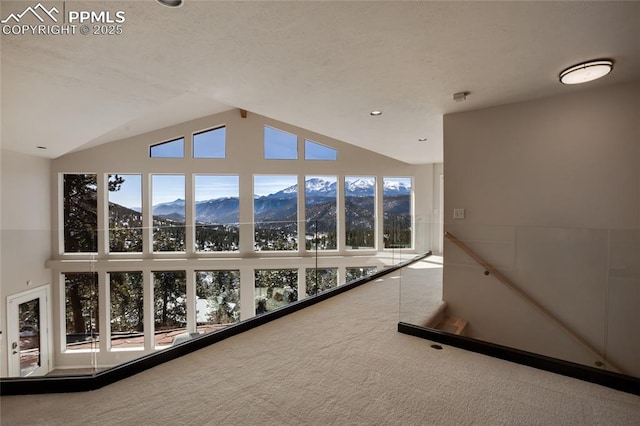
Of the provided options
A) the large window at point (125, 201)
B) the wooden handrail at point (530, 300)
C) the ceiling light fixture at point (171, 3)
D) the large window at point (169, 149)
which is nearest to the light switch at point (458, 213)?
the wooden handrail at point (530, 300)

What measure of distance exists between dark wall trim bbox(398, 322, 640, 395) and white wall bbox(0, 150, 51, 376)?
345 cm

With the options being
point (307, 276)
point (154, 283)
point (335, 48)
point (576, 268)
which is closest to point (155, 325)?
point (154, 283)

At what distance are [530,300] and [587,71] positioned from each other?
7.14ft

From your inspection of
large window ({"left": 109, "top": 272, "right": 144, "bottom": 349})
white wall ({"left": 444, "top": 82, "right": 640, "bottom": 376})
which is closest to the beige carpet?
white wall ({"left": 444, "top": 82, "right": 640, "bottom": 376})

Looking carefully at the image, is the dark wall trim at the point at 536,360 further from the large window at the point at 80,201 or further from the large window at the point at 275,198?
the large window at the point at 80,201

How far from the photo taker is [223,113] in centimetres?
721

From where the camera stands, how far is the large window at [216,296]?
4367 mm

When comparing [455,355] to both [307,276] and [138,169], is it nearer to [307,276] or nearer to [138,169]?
[307,276]

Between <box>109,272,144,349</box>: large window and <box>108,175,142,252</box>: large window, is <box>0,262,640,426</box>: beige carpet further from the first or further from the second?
<box>108,175,142,252</box>: large window

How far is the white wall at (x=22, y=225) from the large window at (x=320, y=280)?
10.1 ft

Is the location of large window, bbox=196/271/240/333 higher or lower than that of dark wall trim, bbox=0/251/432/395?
lower

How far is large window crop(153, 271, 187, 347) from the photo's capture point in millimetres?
4470

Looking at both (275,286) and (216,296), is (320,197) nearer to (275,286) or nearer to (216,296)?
(275,286)

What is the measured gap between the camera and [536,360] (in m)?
2.20
